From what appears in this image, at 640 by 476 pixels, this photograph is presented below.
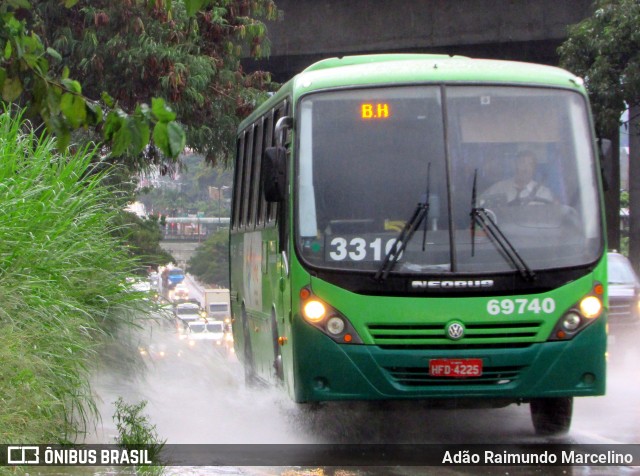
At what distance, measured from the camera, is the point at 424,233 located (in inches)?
356

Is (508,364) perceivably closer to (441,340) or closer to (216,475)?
(441,340)

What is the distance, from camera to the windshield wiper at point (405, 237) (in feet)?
29.2

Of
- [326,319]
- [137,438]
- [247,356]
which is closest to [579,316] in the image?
[326,319]

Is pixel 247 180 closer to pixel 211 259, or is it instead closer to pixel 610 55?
pixel 610 55

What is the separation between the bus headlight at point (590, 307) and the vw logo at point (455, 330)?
3.11ft

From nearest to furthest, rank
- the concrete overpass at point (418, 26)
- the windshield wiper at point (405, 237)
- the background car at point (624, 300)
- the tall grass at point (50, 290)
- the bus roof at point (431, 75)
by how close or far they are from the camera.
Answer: the tall grass at point (50, 290)
the windshield wiper at point (405, 237)
the bus roof at point (431, 75)
the background car at point (624, 300)
the concrete overpass at point (418, 26)

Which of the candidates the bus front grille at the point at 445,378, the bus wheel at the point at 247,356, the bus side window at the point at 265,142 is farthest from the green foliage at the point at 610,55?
the bus front grille at the point at 445,378

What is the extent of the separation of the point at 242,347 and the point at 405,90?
5575 millimetres

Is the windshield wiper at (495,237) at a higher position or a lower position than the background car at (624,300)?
higher

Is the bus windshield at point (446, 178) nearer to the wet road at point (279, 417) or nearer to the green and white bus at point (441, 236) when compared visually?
the green and white bus at point (441, 236)

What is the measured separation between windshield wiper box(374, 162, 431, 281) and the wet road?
1.08m

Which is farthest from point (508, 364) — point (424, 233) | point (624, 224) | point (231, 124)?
point (624, 224)

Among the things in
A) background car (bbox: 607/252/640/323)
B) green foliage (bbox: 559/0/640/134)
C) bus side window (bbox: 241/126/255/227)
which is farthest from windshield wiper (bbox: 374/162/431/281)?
green foliage (bbox: 559/0/640/134)

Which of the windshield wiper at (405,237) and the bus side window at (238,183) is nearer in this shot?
the windshield wiper at (405,237)
